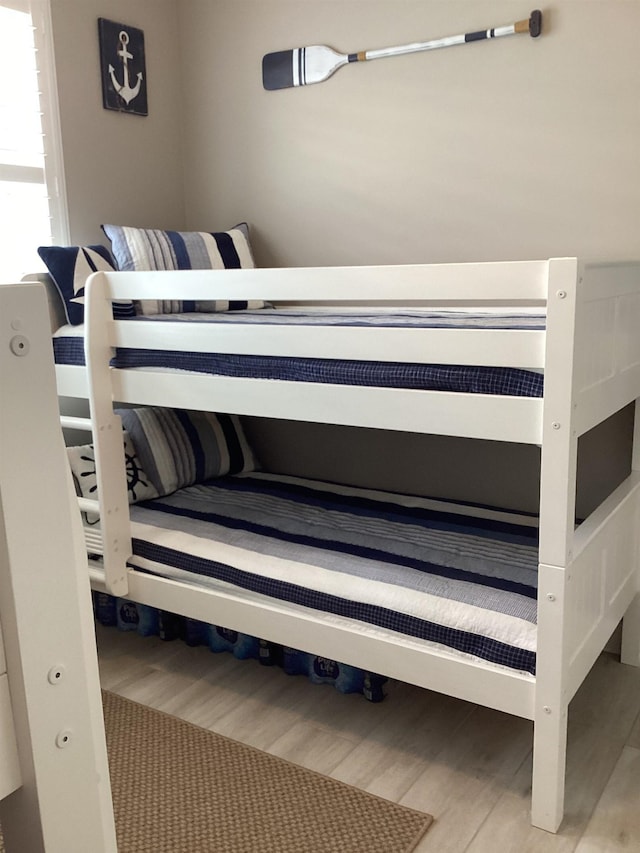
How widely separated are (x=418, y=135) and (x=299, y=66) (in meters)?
0.49

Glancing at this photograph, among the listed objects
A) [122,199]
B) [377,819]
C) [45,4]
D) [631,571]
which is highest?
[45,4]

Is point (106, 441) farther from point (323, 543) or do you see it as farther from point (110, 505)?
point (323, 543)

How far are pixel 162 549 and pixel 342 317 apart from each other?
2.46 feet

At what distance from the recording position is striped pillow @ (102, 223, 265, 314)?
2322mm

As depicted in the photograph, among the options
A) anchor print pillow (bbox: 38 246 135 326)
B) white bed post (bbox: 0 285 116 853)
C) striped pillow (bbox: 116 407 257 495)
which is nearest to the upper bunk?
anchor print pillow (bbox: 38 246 135 326)

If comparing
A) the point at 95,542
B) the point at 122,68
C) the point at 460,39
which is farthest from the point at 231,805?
the point at 122,68

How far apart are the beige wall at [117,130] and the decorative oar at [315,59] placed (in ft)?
1.33

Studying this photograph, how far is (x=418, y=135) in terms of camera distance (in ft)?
7.59

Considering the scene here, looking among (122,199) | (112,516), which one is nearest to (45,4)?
(122,199)

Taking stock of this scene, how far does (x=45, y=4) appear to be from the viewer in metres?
2.31

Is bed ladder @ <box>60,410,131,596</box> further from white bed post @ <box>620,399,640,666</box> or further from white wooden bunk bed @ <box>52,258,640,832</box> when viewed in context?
white bed post @ <box>620,399,640,666</box>

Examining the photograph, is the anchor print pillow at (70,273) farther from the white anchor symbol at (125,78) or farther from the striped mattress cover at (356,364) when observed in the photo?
the white anchor symbol at (125,78)

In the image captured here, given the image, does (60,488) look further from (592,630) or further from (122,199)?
(122,199)

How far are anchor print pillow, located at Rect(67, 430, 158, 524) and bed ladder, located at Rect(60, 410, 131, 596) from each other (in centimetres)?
11
